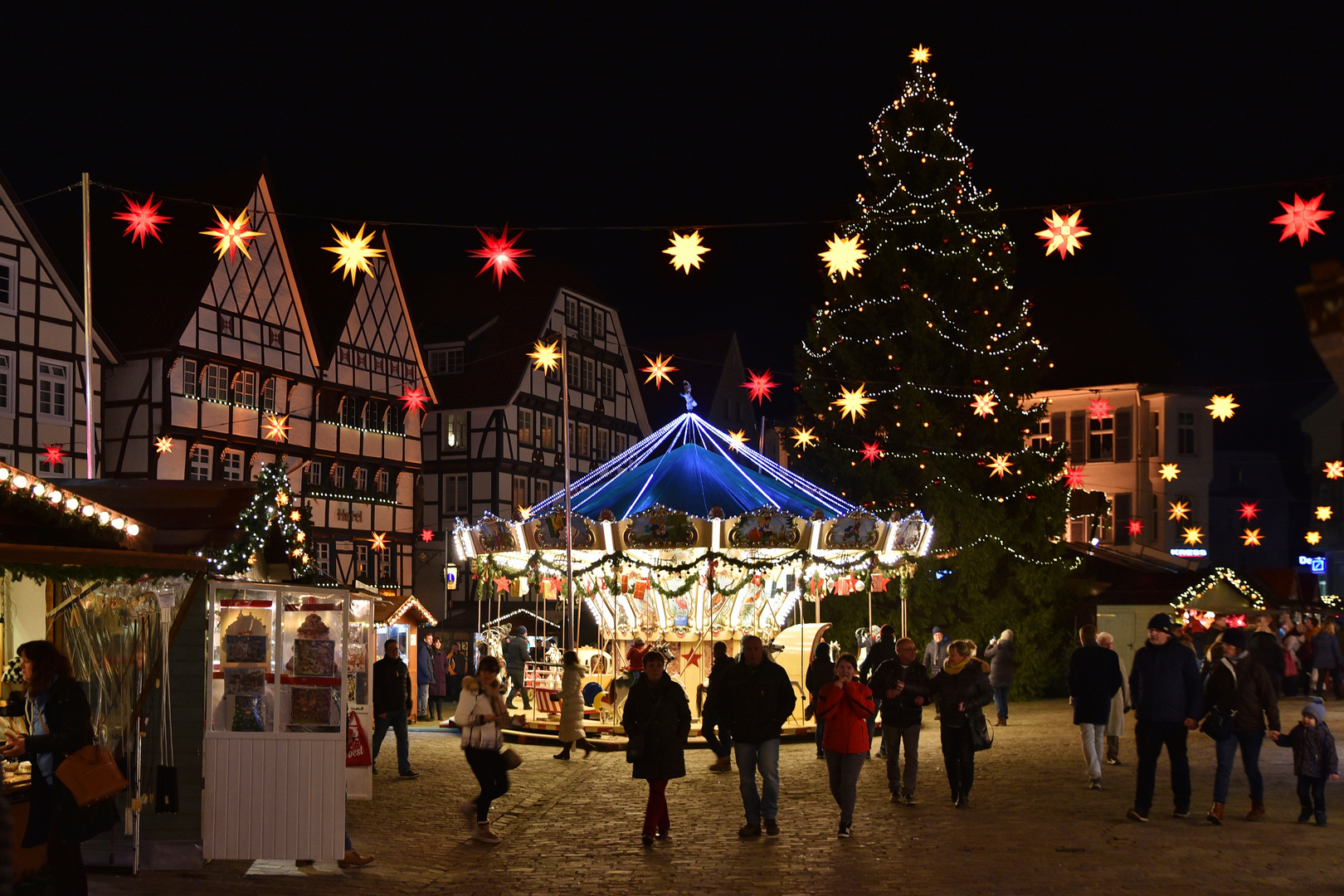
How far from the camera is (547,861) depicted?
10422 millimetres

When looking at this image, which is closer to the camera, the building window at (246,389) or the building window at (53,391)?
the building window at (53,391)

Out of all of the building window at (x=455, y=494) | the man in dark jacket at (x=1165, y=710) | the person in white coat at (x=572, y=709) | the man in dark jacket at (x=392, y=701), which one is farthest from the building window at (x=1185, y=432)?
the man in dark jacket at (x=1165, y=710)

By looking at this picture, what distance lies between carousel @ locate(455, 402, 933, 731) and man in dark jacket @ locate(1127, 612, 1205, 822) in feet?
30.5

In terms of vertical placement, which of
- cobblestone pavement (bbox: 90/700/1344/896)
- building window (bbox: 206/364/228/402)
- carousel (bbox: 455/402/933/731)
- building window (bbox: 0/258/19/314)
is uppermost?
building window (bbox: 0/258/19/314)

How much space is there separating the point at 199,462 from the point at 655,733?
26.9 meters

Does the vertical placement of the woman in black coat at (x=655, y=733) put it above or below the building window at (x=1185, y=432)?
below

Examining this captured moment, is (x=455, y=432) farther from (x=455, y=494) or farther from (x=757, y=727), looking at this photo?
(x=757, y=727)

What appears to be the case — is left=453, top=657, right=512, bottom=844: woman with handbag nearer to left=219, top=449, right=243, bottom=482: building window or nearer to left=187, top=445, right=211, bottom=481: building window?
left=187, top=445, right=211, bottom=481: building window

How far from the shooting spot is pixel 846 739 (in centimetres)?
1161

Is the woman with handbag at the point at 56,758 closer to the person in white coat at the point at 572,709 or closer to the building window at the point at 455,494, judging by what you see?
the person in white coat at the point at 572,709

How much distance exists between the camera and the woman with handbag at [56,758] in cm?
762

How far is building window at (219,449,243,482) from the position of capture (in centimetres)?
3619

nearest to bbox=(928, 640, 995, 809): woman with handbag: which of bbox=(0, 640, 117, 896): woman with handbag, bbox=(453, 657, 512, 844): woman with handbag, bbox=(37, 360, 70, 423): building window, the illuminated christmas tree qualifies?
bbox=(453, 657, 512, 844): woman with handbag

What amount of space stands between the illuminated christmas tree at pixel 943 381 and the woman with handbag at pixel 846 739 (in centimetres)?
1946
